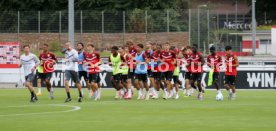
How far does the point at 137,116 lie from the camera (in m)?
23.3

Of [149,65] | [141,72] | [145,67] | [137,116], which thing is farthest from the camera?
[149,65]

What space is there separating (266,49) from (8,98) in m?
48.0

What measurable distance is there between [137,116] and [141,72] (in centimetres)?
1050

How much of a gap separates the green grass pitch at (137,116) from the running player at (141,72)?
364cm

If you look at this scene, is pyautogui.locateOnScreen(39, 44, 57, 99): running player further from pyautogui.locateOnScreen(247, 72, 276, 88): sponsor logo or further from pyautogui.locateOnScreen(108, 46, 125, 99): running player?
pyautogui.locateOnScreen(247, 72, 276, 88): sponsor logo

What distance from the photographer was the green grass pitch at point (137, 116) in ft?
65.4

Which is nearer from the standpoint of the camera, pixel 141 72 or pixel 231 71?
pixel 231 71

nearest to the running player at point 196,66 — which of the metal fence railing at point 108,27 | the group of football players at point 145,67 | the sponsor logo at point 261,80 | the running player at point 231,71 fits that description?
the group of football players at point 145,67

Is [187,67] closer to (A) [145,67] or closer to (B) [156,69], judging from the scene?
(B) [156,69]

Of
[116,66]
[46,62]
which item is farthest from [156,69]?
[46,62]

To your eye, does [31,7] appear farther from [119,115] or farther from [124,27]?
[119,115]

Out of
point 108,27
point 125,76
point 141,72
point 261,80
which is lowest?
point 261,80

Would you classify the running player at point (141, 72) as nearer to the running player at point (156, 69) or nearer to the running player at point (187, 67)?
the running player at point (156, 69)

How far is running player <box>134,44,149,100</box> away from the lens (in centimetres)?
3341
